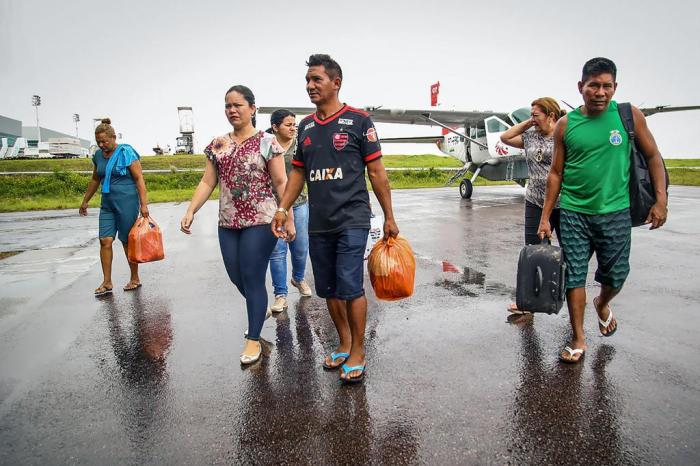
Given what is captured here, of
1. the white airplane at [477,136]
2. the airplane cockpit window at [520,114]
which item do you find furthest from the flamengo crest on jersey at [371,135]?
the airplane cockpit window at [520,114]

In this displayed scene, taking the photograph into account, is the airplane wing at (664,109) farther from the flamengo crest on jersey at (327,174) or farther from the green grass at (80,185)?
the flamengo crest on jersey at (327,174)

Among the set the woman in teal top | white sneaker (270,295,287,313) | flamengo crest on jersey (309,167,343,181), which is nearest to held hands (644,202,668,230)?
flamengo crest on jersey (309,167,343,181)

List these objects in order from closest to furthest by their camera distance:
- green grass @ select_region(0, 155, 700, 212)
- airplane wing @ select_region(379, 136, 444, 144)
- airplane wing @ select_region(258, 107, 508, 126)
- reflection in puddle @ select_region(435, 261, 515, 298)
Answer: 1. reflection in puddle @ select_region(435, 261, 515, 298)
2. airplane wing @ select_region(258, 107, 508, 126)
3. green grass @ select_region(0, 155, 700, 212)
4. airplane wing @ select_region(379, 136, 444, 144)

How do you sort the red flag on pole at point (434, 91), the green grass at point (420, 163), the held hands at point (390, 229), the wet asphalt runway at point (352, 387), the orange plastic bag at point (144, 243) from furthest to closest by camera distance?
the green grass at point (420, 163), the red flag on pole at point (434, 91), the orange plastic bag at point (144, 243), the held hands at point (390, 229), the wet asphalt runway at point (352, 387)

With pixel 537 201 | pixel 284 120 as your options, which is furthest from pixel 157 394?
pixel 537 201

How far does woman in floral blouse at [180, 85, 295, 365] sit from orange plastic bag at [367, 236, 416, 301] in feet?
2.46

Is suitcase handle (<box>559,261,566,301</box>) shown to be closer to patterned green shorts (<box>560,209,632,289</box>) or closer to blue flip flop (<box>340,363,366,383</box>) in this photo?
patterned green shorts (<box>560,209,632,289</box>)

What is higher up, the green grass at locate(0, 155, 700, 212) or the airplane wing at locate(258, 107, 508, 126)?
the airplane wing at locate(258, 107, 508, 126)

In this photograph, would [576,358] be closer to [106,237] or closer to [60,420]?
[60,420]

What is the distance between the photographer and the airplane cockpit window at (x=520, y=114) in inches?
599

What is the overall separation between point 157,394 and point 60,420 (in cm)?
53

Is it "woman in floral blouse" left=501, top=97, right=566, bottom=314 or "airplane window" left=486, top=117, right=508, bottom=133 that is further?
"airplane window" left=486, top=117, right=508, bottom=133

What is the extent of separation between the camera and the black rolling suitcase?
3.22 m

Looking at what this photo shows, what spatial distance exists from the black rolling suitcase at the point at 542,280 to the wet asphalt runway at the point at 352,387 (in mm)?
405
